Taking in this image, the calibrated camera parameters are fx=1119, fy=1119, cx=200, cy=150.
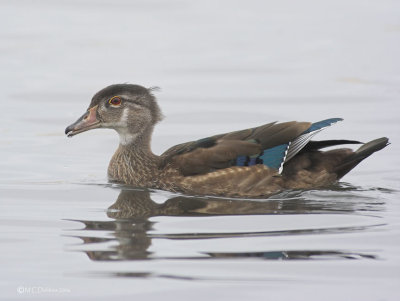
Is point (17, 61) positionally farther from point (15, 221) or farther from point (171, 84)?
point (15, 221)

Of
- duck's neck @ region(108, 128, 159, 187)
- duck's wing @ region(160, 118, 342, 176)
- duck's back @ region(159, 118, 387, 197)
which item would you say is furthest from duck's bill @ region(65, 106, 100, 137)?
duck's wing @ region(160, 118, 342, 176)

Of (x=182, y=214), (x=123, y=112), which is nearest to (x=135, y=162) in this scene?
(x=123, y=112)

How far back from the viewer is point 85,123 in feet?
44.6

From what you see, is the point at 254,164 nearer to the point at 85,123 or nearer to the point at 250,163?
the point at 250,163

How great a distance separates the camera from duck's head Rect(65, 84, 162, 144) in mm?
13672

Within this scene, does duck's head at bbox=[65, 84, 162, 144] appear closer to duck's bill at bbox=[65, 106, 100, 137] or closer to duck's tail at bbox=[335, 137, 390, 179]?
duck's bill at bbox=[65, 106, 100, 137]

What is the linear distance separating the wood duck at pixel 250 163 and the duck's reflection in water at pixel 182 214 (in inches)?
10.5

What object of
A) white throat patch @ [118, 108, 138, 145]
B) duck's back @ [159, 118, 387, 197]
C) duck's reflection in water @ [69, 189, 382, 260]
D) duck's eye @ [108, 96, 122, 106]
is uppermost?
duck's eye @ [108, 96, 122, 106]

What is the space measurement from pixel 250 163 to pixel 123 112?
1.90 metres

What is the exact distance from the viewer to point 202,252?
1004cm

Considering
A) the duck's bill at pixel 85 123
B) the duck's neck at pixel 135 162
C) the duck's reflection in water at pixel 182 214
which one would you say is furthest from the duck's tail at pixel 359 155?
the duck's bill at pixel 85 123

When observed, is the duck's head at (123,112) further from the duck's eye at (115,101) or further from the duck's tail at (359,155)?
the duck's tail at (359,155)

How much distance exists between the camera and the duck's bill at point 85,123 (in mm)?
13469

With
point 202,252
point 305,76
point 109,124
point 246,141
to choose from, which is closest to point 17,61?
point 305,76
